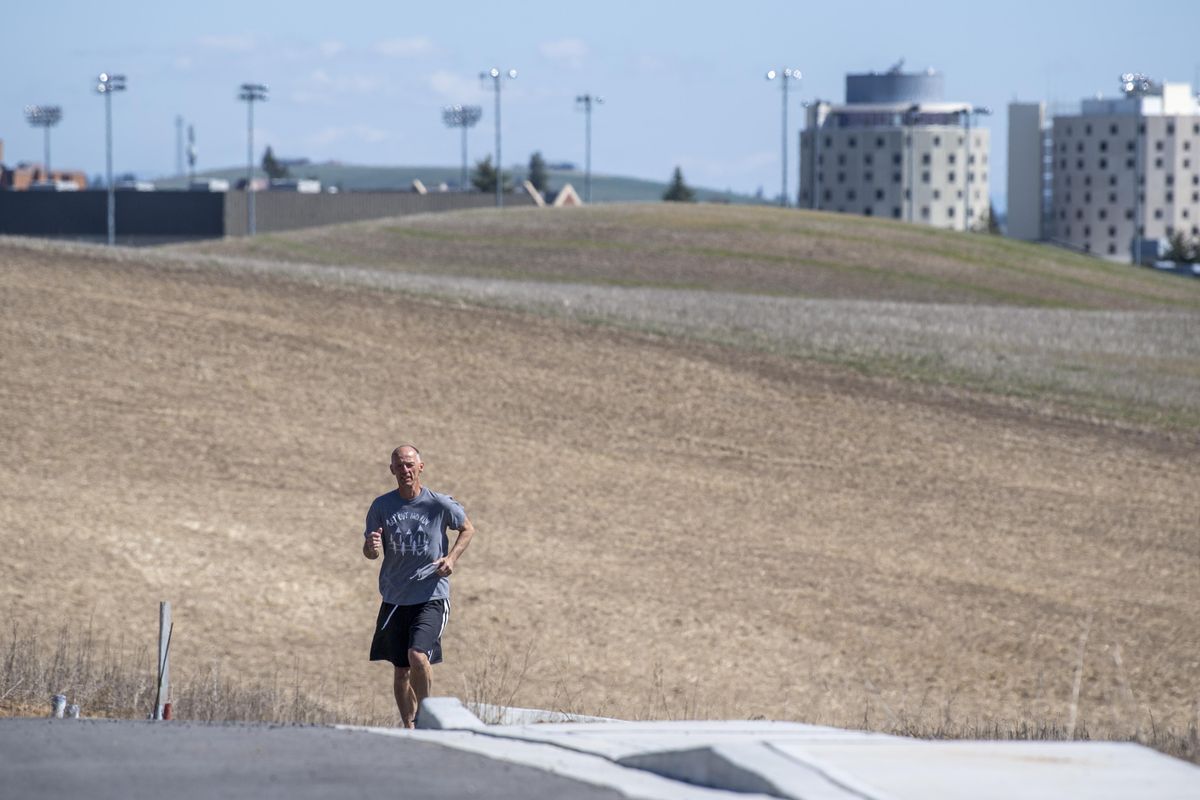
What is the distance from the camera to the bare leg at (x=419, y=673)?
10406 mm

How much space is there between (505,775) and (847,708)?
885 cm

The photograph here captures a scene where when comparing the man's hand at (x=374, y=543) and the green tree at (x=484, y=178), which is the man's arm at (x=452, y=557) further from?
the green tree at (x=484, y=178)

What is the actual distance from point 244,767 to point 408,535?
9.88ft

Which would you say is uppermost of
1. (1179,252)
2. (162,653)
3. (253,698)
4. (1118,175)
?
(1118,175)

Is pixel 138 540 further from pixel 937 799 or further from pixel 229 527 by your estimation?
pixel 937 799

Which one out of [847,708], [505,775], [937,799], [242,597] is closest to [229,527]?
[242,597]

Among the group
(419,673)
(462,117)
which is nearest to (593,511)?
(419,673)

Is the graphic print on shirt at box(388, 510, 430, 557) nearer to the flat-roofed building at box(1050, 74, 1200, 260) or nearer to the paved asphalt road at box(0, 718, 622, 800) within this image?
the paved asphalt road at box(0, 718, 622, 800)

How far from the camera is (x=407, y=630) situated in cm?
1061

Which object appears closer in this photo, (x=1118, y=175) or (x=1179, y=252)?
(x=1179, y=252)

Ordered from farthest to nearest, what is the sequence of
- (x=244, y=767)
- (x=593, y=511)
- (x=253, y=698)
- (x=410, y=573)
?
(x=593, y=511), (x=253, y=698), (x=410, y=573), (x=244, y=767)

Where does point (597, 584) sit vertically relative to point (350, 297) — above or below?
below

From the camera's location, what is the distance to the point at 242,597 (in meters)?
18.1

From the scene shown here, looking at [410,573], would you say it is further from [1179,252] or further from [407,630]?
[1179,252]
